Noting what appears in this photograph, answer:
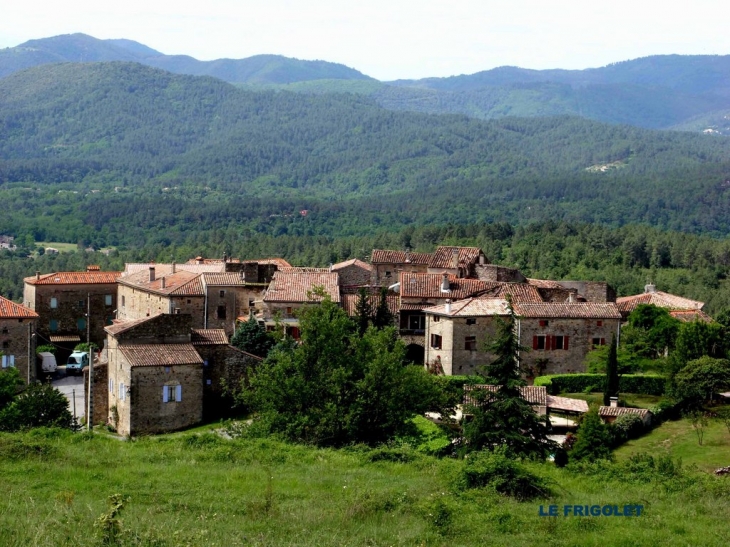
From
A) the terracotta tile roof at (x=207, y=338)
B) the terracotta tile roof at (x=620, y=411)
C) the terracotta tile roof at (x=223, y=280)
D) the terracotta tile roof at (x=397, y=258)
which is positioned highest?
the terracotta tile roof at (x=397, y=258)

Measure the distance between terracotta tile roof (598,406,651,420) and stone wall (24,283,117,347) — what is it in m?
33.1

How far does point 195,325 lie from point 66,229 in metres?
145

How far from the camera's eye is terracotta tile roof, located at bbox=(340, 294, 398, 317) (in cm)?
5188

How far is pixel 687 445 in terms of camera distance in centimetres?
3834

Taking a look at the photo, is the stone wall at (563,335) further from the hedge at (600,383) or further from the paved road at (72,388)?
the paved road at (72,388)

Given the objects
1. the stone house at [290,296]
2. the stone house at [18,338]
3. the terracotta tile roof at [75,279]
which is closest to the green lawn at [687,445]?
the stone house at [290,296]

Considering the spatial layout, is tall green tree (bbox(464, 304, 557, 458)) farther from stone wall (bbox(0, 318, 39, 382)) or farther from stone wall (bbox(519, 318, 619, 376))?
stone wall (bbox(0, 318, 39, 382))

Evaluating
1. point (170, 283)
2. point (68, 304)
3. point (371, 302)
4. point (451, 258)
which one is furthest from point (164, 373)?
point (451, 258)

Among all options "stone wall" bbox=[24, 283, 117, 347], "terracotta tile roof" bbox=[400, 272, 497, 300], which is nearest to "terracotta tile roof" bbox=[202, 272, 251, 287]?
"terracotta tile roof" bbox=[400, 272, 497, 300]

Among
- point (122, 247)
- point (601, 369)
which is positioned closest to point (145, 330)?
point (601, 369)

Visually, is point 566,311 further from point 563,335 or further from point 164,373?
point 164,373

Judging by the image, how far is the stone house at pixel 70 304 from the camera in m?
62.4

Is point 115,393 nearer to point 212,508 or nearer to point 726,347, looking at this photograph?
point 212,508

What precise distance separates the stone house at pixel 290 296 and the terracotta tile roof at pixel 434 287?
3.54m
